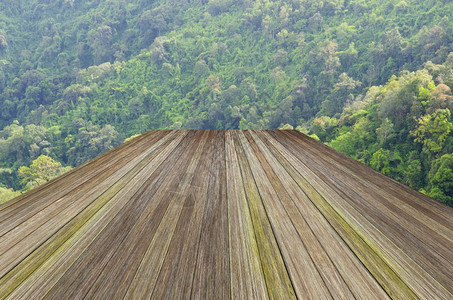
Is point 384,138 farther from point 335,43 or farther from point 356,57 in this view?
point 335,43

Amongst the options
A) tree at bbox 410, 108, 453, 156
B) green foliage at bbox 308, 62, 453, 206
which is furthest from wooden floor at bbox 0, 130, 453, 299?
tree at bbox 410, 108, 453, 156

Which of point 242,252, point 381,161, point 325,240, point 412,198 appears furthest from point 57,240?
point 381,161

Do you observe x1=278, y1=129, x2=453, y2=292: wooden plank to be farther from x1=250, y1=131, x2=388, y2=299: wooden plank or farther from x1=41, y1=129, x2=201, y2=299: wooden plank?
x1=41, y1=129, x2=201, y2=299: wooden plank

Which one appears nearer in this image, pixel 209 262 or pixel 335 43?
pixel 209 262

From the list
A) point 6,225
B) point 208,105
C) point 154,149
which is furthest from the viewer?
point 208,105

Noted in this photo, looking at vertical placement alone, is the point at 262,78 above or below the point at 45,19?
below

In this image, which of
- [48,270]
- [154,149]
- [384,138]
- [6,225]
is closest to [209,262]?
[48,270]

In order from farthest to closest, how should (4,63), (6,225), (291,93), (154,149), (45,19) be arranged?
(45,19) < (4,63) < (291,93) < (154,149) < (6,225)
